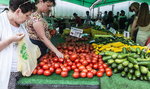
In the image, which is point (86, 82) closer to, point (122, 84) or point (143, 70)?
point (122, 84)

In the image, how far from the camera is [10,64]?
209cm

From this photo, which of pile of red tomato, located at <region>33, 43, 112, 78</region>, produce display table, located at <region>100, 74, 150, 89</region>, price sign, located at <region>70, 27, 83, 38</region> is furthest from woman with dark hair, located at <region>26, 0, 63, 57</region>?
price sign, located at <region>70, 27, 83, 38</region>

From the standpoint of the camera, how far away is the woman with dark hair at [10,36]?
78.8 inches

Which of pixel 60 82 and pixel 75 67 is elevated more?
pixel 75 67

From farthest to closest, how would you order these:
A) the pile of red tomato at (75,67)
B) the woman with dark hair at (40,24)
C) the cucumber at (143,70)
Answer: the woman with dark hair at (40,24) < the pile of red tomato at (75,67) < the cucumber at (143,70)

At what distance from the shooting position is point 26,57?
2.28 meters

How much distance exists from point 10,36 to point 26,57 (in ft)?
1.30

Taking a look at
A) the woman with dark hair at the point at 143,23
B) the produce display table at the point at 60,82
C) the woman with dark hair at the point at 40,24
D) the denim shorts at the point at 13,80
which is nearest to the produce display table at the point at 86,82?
the produce display table at the point at 60,82

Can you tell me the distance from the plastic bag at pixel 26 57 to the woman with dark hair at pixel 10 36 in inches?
2.3

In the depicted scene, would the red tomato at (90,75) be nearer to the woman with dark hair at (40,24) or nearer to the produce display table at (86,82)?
Result: the produce display table at (86,82)

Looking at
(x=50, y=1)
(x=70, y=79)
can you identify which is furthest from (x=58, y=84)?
(x=50, y=1)

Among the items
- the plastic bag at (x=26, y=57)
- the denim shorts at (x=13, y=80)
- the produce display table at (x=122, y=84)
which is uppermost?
the plastic bag at (x=26, y=57)

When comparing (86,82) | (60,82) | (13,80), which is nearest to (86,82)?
(86,82)

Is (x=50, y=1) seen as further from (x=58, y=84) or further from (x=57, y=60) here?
(x=58, y=84)
